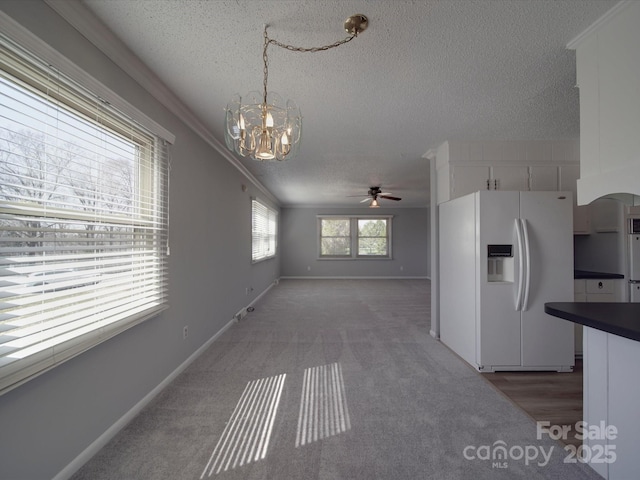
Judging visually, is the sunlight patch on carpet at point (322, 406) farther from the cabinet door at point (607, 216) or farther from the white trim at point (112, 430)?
the cabinet door at point (607, 216)

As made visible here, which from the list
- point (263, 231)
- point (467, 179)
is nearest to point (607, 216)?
point (467, 179)

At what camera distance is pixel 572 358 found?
8.73 ft

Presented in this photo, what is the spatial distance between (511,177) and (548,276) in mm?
1276

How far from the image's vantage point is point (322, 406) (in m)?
2.13

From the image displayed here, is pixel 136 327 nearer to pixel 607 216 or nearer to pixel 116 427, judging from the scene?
pixel 116 427

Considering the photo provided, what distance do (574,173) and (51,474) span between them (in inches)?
201

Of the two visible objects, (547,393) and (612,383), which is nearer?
(612,383)

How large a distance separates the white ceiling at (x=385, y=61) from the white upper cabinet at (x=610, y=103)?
11 centimetres

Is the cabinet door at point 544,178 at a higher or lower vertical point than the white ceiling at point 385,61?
lower

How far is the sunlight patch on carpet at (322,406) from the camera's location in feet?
6.07

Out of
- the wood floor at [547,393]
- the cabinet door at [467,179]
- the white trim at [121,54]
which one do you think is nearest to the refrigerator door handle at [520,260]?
the wood floor at [547,393]

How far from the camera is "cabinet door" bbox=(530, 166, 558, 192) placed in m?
3.33

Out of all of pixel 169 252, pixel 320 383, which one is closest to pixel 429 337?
pixel 320 383

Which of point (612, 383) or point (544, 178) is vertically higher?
point (544, 178)
